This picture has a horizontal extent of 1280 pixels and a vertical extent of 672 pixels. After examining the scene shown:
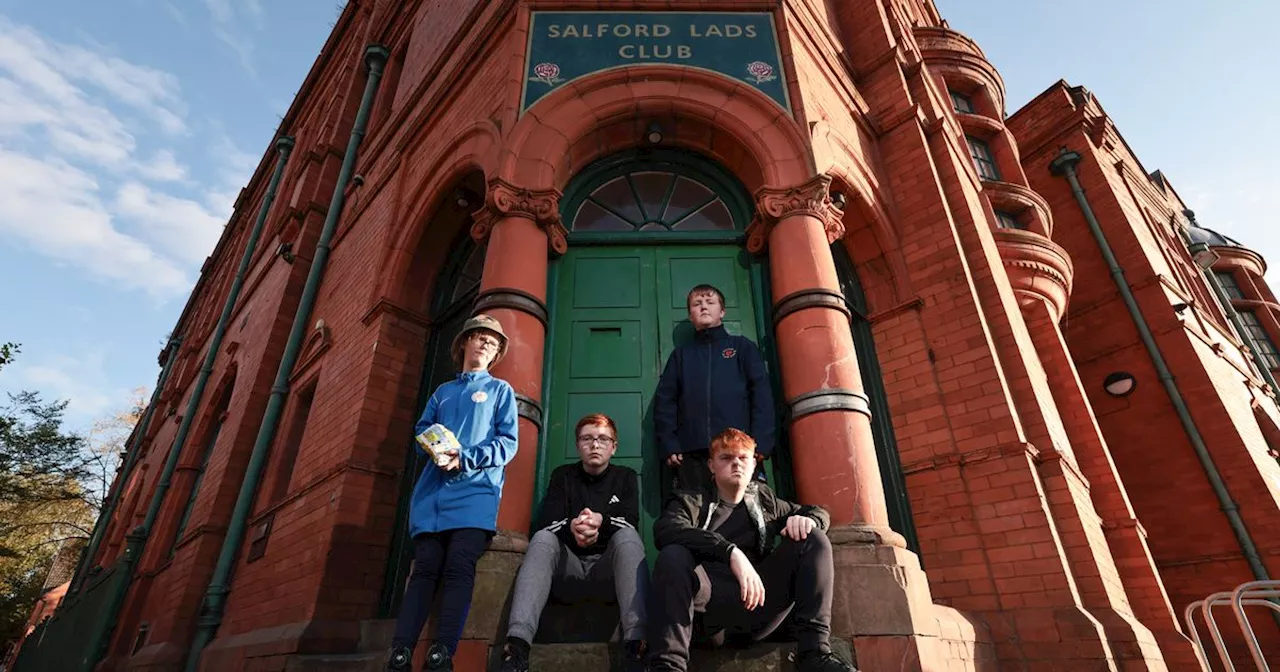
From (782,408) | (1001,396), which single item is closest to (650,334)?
(782,408)

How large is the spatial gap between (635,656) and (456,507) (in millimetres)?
1111

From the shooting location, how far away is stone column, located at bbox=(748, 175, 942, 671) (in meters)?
3.08

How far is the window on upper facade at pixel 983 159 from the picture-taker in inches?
418

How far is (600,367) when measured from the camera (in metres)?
4.65

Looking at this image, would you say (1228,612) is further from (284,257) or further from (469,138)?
(284,257)

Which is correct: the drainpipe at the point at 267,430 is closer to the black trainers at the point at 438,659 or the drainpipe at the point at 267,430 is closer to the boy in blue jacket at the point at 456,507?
the boy in blue jacket at the point at 456,507

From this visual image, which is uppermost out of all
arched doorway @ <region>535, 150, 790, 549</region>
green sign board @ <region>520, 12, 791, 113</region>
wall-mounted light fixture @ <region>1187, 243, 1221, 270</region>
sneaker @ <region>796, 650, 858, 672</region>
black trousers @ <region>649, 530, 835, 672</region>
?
wall-mounted light fixture @ <region>1187, 243, 1221, 270</region>

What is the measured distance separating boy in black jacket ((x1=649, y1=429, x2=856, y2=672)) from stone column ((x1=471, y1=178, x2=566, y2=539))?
116 cm

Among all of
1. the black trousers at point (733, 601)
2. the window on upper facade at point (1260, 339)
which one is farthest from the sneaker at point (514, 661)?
the window on upper facade at point (1260, 339)

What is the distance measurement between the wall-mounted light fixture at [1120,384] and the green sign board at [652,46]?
825 cm

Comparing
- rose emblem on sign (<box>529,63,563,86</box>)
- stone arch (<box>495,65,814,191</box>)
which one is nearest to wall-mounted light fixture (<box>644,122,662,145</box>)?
stone arch (<box>495,65,814,191</box>)

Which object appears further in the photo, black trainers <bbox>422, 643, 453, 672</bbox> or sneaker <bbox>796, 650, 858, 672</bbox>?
black trainers <bbox>422, 643, 453, 672</bbox>

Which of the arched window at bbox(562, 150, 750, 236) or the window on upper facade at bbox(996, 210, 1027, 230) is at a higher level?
the window on upper facade at bbox(996, 210, 1027, 230)

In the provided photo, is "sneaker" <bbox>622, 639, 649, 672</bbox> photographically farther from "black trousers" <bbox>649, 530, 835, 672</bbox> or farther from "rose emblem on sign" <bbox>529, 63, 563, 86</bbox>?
"rose emblem on sign" <bbox>529, 63, 563, 86</bbox>
